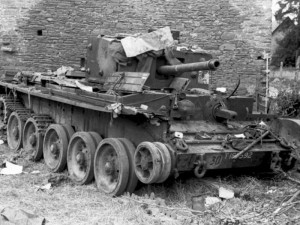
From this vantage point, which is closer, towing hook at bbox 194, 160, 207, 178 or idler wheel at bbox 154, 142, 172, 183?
idler wheel at bbox 154, 142, 172, 183

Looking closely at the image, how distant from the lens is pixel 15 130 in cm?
1007

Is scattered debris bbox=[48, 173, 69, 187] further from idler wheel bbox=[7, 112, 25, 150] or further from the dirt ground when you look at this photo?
idler wheel bbox=[7, 112, 25, 150]

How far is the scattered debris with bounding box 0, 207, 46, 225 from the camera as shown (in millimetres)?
5055

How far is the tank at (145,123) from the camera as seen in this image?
6.25 metres

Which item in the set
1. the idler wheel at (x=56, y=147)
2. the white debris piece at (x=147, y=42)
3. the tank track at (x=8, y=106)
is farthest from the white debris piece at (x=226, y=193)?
the tank track at (x=8, y=106)

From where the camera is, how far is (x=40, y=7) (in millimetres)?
13883

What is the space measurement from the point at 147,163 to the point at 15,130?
16.0 feet

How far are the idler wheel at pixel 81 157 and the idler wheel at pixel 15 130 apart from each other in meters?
2.40

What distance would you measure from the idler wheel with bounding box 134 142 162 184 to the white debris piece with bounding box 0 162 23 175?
267 centimetres

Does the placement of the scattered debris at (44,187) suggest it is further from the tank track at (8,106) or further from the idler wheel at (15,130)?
the tank track at (8,106)


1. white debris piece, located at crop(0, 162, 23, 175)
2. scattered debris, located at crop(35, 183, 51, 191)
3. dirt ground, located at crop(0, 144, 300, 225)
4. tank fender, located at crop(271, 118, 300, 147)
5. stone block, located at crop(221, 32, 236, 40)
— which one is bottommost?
white debris piece, located at crop(0, 162, 23, 175)

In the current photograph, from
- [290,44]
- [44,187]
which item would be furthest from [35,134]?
[290,44]

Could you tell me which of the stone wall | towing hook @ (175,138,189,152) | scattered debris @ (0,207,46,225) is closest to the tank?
towing hook @ (175,138,189,152)

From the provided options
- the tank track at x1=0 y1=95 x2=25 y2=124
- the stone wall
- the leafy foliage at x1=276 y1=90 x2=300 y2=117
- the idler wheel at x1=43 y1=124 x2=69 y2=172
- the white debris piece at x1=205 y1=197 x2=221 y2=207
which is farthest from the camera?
the stone wall
